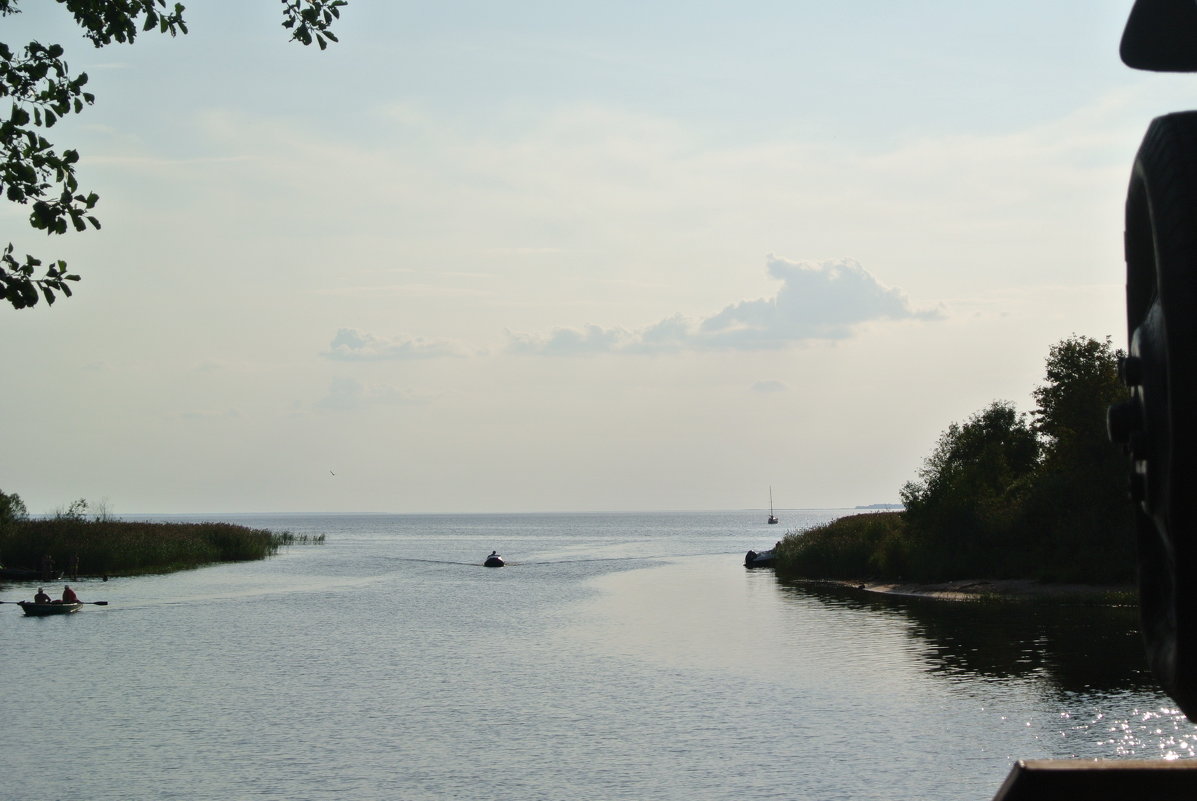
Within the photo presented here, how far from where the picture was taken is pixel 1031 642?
150ft

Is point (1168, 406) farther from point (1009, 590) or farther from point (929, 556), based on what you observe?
point (929, 556)

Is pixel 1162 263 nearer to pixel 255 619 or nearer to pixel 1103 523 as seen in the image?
pixel 1103 523

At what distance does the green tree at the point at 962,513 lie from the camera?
66312 mm

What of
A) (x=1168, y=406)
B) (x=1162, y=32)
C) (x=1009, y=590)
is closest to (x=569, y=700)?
(x=1009, y=590)

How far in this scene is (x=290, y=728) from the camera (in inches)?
1339

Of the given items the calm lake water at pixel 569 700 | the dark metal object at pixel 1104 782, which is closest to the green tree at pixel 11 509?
the calm lake water at pixel 569 700

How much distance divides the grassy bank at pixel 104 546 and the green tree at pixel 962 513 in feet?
205

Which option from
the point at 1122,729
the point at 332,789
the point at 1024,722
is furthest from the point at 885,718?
the point at 332,789

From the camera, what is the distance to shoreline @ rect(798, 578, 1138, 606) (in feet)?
182

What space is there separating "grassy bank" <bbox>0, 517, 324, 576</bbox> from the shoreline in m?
59.2

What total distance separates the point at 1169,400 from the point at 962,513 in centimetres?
6858

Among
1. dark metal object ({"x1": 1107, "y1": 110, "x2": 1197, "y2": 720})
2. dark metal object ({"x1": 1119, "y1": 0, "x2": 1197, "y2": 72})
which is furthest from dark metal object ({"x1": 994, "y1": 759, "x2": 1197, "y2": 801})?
dark metal object ({"x1": 1119, "y1": 0, "x2": 1197, "y2": 72})

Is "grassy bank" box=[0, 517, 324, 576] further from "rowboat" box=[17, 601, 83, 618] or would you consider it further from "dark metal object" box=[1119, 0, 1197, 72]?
"dark metal object" box=[1119, 0, 1197, 72]

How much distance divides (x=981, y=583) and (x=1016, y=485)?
712cm
